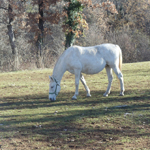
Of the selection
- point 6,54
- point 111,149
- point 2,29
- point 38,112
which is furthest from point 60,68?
point 2,29

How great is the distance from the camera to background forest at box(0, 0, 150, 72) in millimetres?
24406

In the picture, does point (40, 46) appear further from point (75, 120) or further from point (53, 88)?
point (75, 120)

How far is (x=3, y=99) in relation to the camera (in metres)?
10.3

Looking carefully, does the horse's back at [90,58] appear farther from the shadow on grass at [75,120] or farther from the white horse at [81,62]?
the shadow on grass at [75,120]

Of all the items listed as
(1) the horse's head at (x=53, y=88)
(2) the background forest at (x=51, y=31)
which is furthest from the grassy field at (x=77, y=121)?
(2) the background forest at (x=51, y=31)

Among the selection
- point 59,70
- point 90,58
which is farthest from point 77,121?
point 90,58

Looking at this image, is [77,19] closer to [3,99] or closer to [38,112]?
[3,99]

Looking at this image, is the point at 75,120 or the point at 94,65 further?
the point at 94,65

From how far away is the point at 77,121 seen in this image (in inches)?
260

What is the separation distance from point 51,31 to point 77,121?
107 feet

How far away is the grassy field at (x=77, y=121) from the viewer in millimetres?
5203

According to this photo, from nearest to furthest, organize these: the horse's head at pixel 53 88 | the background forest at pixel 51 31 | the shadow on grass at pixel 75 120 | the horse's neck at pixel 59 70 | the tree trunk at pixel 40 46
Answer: the shadow on grass at pixel 75 120, the horse's head at pixel 53 88, the horse's neck at pixel 59 70, the tree trunk at pixel 40 46, the background forest at pixel 51 31

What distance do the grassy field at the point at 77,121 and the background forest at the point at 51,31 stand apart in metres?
13.2

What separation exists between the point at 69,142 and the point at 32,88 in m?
7.44
